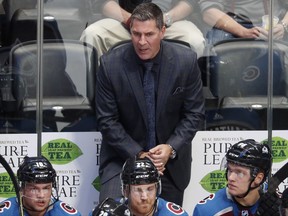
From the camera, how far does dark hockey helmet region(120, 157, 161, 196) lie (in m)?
7.04

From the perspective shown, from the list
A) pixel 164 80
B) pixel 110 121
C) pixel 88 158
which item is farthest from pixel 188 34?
pixel 88 158

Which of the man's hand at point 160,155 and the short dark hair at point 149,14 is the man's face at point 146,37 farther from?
the man's hand at point 160,155

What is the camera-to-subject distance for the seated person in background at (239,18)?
322 inches

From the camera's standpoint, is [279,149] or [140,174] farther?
[279,149]

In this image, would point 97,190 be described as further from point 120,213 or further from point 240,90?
point 120,213

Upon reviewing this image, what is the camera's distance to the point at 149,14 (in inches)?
Result: 294

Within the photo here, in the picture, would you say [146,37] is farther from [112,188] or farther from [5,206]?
[5,206]

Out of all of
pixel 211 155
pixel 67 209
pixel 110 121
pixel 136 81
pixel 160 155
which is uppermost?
pixel 136 81

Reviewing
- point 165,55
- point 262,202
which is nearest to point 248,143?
point 262,202

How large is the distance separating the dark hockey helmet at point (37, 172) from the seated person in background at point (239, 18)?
1574mm

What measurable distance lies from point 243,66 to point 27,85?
150 centimetres

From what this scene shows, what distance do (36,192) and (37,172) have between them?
0.12 meters

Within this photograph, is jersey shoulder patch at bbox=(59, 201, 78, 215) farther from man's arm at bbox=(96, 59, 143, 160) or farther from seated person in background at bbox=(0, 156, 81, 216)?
man's arm at bbox=(96, 59, 143, 160)

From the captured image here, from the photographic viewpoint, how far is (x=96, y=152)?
8.02 meters
